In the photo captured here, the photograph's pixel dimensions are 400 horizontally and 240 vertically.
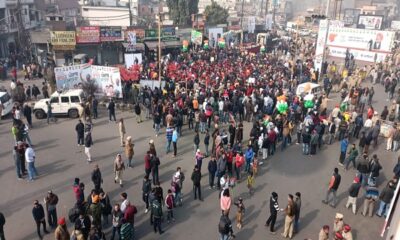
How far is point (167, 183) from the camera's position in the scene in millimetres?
14898

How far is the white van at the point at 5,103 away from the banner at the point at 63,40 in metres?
13.7

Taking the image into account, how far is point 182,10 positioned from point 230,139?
44357mm

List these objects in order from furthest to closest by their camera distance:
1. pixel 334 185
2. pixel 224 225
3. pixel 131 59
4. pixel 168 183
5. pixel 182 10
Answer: pixel 182 10, pixel 131 59, pixel 168 183, pixel 334 185, pixel 224 225

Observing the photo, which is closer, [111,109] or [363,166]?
[363,166]

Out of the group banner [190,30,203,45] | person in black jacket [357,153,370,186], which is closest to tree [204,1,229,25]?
banner [190,30,203,45]

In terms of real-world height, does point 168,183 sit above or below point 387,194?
below

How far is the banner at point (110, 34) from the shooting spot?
1483 inches

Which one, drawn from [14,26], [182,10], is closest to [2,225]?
[14,26]

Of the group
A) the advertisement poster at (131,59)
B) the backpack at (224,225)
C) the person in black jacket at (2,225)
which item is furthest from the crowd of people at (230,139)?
the advertisement poster at (131,59)

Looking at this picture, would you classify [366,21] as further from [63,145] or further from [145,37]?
[63,145]

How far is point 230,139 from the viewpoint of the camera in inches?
716

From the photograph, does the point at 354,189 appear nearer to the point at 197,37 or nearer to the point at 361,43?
the point at 197,37

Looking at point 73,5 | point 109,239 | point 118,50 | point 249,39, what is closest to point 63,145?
point 109,239

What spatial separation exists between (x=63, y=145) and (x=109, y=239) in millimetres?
8191
